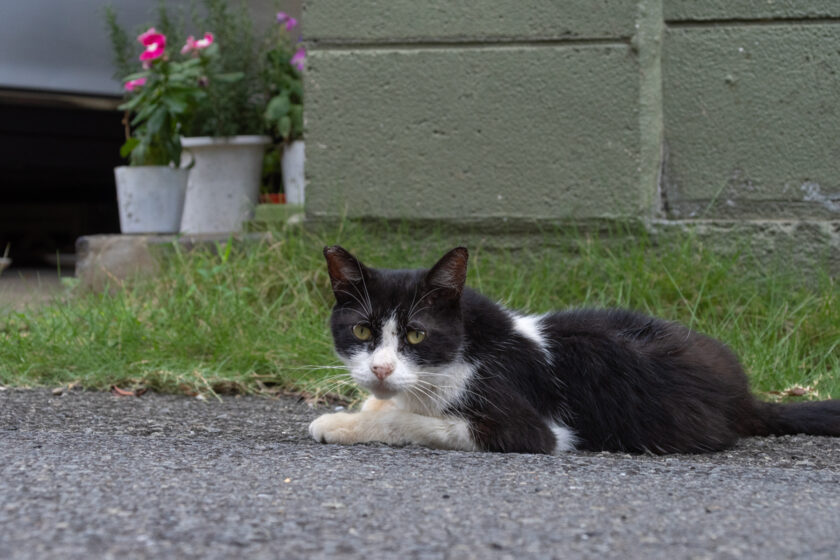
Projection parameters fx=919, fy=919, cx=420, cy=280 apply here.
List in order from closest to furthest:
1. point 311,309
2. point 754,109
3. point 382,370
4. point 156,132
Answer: point 382,370, point 311,309, point 754,109, point 156,132

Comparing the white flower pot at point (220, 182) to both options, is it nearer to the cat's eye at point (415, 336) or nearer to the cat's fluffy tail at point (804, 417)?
the cat's eye at point (415, 336)

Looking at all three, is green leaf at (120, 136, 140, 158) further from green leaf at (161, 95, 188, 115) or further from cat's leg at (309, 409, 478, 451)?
cat's leg at (309, 409, 478, 451)

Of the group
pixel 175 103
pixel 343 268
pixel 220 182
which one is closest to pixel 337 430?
pixel 343 268

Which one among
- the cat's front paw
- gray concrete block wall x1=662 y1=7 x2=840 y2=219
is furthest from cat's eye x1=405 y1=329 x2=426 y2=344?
gray concrete block wall x1=662 y1=7 x2=840 y2=219

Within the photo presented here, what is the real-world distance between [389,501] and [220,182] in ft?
12.1

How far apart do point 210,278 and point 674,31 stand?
7.65ft

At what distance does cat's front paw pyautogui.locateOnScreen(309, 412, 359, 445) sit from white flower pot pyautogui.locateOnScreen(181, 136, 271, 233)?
2804 mm

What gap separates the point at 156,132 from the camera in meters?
4.81

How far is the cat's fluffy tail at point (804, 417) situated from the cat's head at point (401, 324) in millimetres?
971

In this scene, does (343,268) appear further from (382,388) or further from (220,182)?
(220,182)

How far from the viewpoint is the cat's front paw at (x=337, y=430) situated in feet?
7.83

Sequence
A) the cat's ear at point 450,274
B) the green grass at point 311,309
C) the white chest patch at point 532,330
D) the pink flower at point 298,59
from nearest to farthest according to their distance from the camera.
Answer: the cat's ear at point 450,274 < the white chest patch at point 532,330 < the green grass at point 311,309 < the pink flower at point 298,59

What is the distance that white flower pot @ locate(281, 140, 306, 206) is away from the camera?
502 cm

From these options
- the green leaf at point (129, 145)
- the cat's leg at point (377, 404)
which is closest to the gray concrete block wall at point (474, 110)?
the green leaf at point (129, 145)
